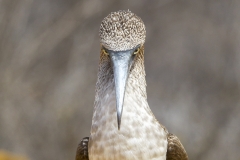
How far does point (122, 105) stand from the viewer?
111 inches

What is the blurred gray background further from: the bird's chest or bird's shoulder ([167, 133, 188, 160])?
the bird's chest

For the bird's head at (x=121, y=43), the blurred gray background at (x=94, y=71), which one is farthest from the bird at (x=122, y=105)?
the blurred gray background at (x=94, y=71)

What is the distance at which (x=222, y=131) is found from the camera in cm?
691

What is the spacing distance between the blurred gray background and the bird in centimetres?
364

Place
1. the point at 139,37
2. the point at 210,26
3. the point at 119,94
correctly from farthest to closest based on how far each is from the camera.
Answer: the point at 210,26
the point at 139,37
the point at 119,94

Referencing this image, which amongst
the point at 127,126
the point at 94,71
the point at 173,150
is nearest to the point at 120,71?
the point at 127,126

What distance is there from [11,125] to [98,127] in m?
4.18

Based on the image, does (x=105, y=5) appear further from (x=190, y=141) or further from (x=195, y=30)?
(x=190, y=141)

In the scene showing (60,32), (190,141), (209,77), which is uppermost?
(60,32)

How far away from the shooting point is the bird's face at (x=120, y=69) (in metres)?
2.82

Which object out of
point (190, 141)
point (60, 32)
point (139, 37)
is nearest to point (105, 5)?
point (60, 32)

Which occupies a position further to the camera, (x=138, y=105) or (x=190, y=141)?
(x=190, y=141)

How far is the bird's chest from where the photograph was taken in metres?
2.98

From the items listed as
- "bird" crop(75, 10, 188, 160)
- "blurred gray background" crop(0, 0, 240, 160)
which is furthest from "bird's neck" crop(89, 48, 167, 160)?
"blurred gray background" crop(0, 0, 240, 160)
